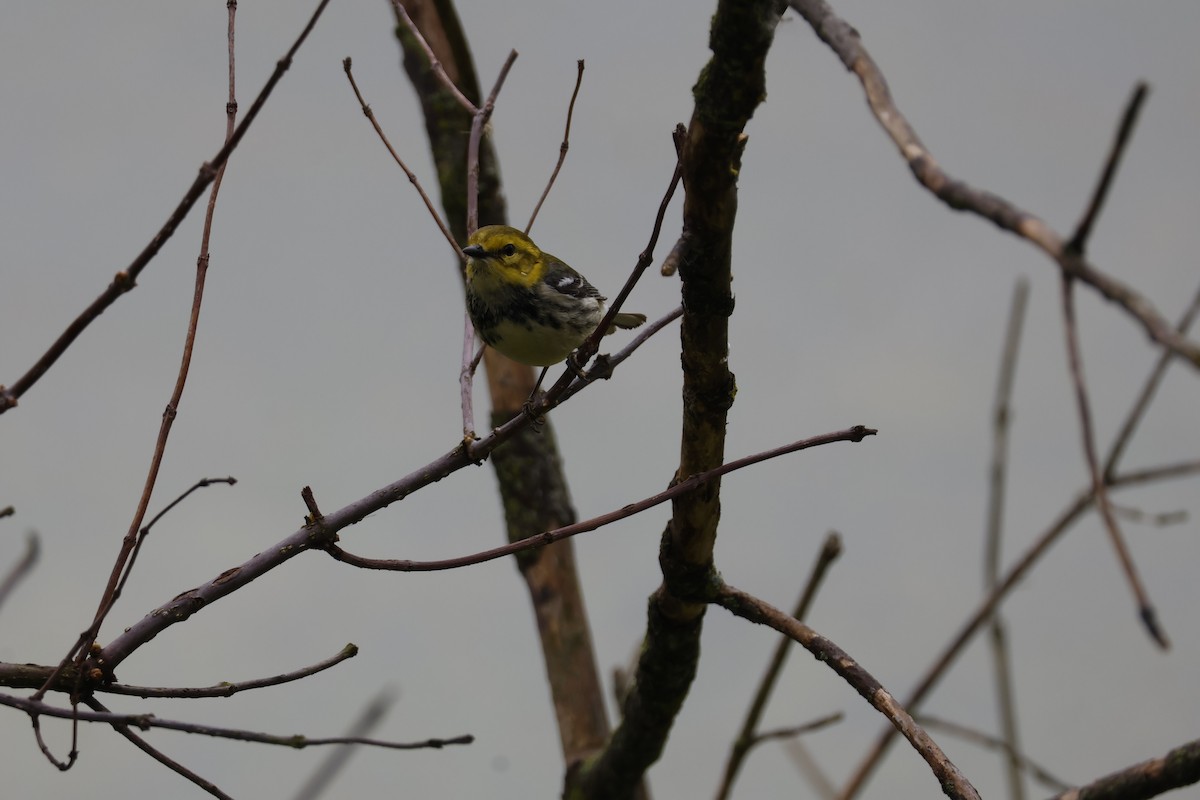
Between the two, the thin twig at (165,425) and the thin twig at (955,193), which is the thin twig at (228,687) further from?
the thin twig at (955,193)

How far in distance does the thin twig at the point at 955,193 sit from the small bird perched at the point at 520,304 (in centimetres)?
204

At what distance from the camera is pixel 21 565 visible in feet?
6.99

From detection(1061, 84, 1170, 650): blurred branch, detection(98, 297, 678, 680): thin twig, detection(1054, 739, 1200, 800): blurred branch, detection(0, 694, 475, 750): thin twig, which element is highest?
detection(98, 297, 678, 680): thin twig

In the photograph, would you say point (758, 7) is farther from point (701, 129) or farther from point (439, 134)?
point (439, 134)

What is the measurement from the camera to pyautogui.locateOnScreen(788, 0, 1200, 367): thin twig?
1.80ft

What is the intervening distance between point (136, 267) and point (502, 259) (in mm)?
1943

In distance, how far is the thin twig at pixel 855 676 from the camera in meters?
1.87

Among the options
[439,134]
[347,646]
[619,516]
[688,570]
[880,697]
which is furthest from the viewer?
[439,134]

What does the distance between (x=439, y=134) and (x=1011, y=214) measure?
329 cm

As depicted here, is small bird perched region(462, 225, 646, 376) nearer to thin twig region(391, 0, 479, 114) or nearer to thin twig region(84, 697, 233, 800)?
thin twig region(391, 0, 479, 114)

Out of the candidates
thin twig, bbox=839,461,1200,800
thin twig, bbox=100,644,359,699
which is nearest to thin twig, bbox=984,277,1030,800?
thin twig, bbox=839,461,1200,800

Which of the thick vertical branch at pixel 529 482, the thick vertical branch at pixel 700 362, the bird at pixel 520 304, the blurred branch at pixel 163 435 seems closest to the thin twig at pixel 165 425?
the blurred branch at pixel 163 435

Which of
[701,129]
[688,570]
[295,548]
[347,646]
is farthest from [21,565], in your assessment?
[701,129]

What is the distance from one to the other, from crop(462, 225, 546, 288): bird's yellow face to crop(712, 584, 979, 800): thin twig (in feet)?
3.43
